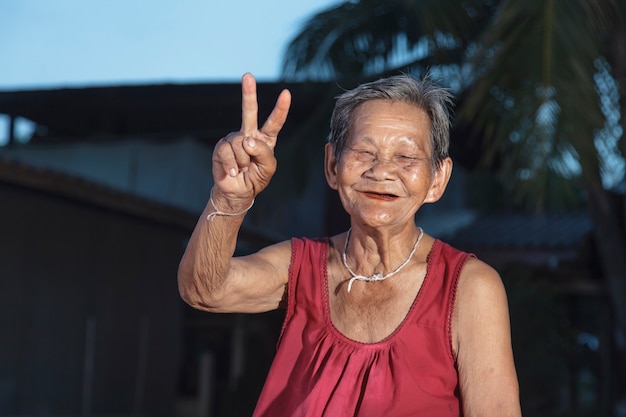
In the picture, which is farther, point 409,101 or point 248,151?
point 409,101

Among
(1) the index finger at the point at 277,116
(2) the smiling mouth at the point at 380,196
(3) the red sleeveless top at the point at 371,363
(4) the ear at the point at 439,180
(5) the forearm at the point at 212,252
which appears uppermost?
(1) the index finger at the point at 277,116

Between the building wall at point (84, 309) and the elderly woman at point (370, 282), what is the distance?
5.96 meters

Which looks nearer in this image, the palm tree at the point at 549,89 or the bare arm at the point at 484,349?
the bare arm at the point at 484,349

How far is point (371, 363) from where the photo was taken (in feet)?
6.99

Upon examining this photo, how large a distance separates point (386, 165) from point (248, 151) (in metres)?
0.37

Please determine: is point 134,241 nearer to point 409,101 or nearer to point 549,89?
point 549,89

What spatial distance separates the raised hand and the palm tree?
3.74m

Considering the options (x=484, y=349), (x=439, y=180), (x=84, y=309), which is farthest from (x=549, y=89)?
(x=84, y=309)

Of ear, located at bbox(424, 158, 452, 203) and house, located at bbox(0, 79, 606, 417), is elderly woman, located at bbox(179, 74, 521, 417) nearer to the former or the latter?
ear, located at bbox(424, 158, 452, 203)

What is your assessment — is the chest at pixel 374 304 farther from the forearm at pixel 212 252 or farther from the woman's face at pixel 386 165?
the forearm at pixel 212 252

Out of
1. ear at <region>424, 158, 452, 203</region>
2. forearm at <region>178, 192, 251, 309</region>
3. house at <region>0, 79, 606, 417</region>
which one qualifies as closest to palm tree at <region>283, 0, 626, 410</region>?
house at <region>0, 79, 606, 417</region>

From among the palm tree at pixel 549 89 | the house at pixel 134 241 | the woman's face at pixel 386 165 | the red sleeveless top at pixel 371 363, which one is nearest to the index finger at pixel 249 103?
the woman's face at pixel 386 165

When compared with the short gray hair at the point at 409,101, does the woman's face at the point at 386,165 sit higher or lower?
lower

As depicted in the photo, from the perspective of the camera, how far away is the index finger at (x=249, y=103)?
200 centimetres
